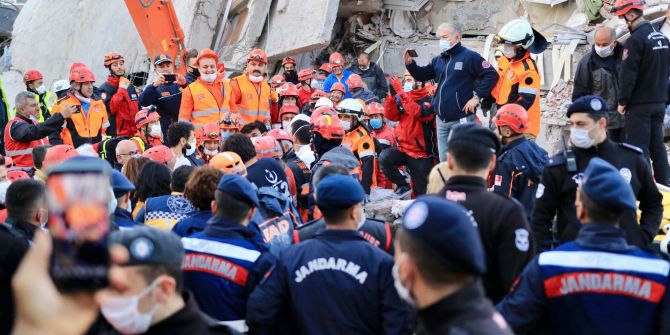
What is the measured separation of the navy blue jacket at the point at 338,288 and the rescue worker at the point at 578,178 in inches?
74.6

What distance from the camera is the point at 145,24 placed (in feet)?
49.3

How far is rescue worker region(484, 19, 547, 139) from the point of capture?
10.0 metres

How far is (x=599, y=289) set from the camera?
419 centimetres

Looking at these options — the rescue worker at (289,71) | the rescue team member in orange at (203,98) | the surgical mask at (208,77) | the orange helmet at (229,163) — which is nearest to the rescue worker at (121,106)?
the rescue team member in orange at (203,98)

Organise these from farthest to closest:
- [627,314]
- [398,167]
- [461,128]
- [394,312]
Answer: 1. [398,167]
2. [461,128]
3. [394,312]
4. [627,314]

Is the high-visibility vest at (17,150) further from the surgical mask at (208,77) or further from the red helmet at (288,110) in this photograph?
the red helmet at (288,110)

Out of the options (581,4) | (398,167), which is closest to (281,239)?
(398,167)

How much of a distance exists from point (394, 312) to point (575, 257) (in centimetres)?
97

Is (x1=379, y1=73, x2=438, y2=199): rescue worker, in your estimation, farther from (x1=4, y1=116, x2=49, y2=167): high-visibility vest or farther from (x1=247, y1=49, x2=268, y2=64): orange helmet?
(x1=4, y1=116, x2=49, y2=167): high-visibility vest

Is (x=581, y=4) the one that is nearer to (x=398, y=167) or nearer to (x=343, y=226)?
(x=398, y=167)

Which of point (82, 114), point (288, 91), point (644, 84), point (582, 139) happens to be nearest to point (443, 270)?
point (582, 139)

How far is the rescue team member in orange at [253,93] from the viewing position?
1247cm

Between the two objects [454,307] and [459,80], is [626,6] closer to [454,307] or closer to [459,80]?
[459,80]

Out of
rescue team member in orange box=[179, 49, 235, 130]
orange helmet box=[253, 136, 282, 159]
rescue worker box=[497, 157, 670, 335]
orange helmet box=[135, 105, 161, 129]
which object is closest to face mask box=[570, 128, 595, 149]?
rescue worker box=[497, 157, 670, 335]
